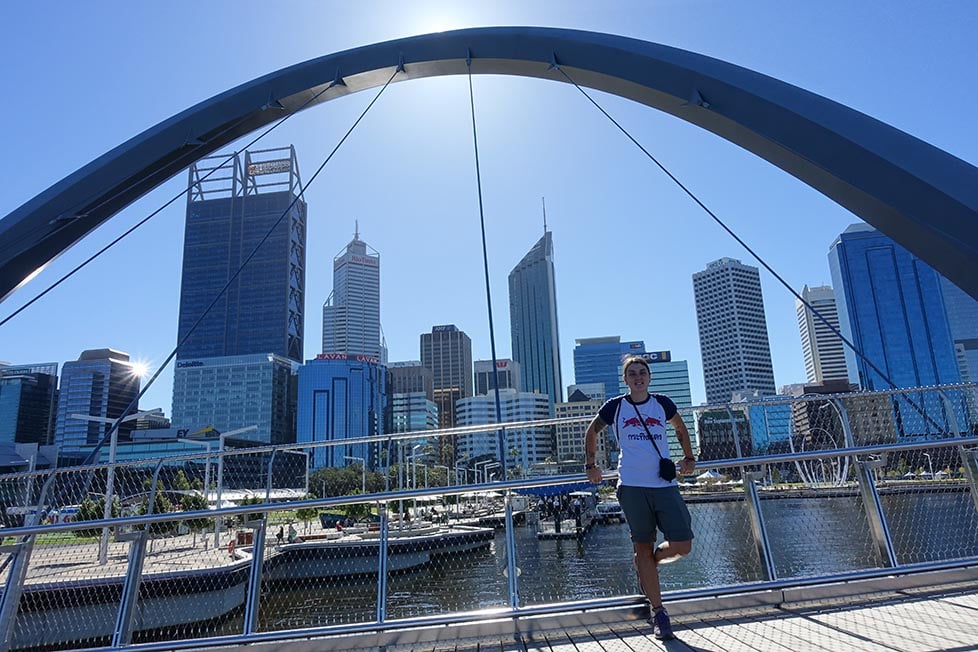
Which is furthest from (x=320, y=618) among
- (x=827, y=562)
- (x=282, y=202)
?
(x=282, y=202)

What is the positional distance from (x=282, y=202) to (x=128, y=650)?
159 meters

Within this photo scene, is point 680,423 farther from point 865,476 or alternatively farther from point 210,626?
point 210,626

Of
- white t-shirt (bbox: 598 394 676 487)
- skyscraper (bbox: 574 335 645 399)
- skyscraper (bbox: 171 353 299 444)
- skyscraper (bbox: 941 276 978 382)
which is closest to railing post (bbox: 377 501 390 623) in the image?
white t-shirt (bbox: 598 394 676 487)

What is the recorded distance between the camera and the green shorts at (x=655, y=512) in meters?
3.45

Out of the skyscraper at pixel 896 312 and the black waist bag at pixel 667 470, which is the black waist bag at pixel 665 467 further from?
the skyscraper at pixel 896 312

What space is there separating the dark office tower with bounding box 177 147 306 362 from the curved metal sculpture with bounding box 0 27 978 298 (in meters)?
136

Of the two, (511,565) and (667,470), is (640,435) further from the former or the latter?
(511,565)

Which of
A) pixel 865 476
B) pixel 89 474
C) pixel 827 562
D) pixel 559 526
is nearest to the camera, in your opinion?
pixel 865 476

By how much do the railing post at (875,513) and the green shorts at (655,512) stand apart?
5.74ft

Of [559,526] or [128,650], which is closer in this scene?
[128,650]

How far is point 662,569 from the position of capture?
56.5 feet

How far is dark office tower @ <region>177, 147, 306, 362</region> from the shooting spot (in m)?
139

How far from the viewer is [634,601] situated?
12.4 feet

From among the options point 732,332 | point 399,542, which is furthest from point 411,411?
point 399,542
